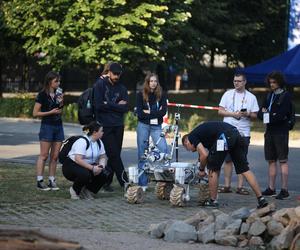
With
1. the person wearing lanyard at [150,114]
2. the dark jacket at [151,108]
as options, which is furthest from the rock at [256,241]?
the dark jacket at [151,108]

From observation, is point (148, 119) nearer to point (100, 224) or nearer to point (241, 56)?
point (100, 224)

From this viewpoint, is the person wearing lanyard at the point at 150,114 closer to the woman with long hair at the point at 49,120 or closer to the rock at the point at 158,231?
the woman with long hair at the point at 49,120

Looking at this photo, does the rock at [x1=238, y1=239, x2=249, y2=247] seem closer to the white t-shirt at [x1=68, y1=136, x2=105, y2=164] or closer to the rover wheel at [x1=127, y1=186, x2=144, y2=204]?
the rover wheel at [x1=127, y1=186, x2=144, y2=204]

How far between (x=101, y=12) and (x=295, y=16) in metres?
7.20

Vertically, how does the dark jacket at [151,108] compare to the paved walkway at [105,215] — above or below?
above

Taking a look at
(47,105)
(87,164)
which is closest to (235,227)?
(87,164)

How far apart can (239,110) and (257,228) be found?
12.8 feet

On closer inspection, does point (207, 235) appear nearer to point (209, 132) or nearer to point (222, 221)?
point (222, 221)

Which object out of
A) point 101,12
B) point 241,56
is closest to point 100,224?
point 101,12

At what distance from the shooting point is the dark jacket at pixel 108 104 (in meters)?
10.9

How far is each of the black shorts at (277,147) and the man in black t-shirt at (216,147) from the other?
1373 millimetres

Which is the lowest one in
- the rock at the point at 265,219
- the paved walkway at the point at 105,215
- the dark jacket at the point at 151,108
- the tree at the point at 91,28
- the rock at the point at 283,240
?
the paved walkway at the point at 105,215

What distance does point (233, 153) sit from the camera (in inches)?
380

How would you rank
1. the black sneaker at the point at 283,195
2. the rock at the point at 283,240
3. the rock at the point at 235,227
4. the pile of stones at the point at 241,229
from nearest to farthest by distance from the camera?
the rock at the point at 283,240 → the pile of stones at the point at 241,229 → the rock at the point at 235,227 → the black sneaker at the point at 283,195
